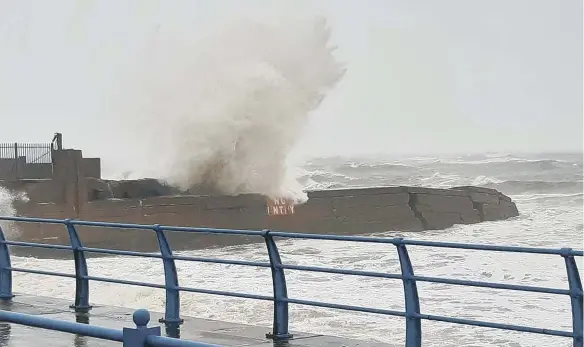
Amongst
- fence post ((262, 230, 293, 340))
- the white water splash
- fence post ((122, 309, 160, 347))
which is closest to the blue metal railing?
fence post ((262, 230, 293, 340))

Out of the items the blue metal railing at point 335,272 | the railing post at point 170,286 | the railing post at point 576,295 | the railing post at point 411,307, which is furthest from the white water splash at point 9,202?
the railing post at point 576,295

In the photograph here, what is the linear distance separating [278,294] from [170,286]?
103 centimetres

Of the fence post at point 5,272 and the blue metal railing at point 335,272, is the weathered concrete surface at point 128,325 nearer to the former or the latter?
the blue metal railing at point 335,272

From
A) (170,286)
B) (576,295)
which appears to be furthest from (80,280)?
(576,295)

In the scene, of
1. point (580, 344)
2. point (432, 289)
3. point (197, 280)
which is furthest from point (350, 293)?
point (580, 344)

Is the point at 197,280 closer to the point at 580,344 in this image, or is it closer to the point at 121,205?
the point at 121,205

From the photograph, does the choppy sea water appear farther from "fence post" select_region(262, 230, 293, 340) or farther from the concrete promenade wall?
"fence post" select_region(262, 230, 293, 340)

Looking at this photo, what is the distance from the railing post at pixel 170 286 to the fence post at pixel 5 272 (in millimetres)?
2144

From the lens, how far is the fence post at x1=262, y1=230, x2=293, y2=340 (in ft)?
23.0

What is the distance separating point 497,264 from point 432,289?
18.3 feet

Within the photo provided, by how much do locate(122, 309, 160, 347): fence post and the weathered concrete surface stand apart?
3.00 meters

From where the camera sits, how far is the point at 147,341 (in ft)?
12.4

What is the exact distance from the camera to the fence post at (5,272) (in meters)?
9.23

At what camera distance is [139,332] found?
3.77 metres
